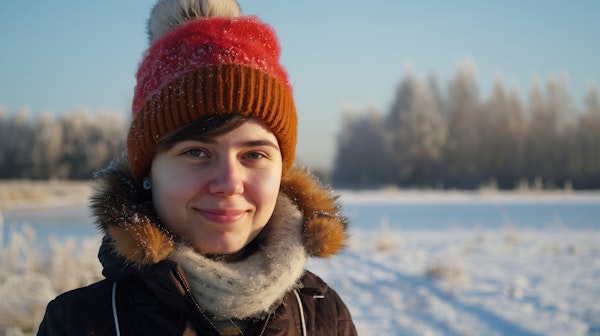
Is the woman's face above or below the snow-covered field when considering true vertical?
above

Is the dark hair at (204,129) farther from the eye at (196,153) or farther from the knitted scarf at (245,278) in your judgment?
the knitted scarf at (245,278)

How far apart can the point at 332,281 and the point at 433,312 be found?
150 centimetres

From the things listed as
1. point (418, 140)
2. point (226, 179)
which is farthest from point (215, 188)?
point (418, 140)

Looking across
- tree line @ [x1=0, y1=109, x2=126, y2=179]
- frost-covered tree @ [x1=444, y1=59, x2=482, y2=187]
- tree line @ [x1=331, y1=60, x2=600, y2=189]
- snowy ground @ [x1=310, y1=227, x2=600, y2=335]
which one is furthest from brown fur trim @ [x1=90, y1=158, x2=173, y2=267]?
tree line @ [x1=0, y1=109, x2=126, y2=179]

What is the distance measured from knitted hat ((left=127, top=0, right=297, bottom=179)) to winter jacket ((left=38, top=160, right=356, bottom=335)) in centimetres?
23

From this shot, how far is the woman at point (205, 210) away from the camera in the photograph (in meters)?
1.35

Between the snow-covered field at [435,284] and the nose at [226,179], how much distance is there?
8.52ft

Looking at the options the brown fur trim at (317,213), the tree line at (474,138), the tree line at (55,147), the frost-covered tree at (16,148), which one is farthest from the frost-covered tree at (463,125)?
the frost-covered tree at (16,148)

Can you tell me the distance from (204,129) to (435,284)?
4.90 meters

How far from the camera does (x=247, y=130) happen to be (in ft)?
4.90

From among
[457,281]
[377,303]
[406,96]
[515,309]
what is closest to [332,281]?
[377,303]

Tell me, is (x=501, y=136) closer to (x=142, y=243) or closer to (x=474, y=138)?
(x=474, y=138)

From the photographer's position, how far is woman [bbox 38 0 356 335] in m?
1.35

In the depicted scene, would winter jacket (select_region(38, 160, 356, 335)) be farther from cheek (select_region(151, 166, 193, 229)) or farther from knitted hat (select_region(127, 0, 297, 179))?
knitted hat (select_region(127, 0, 297, 179))
